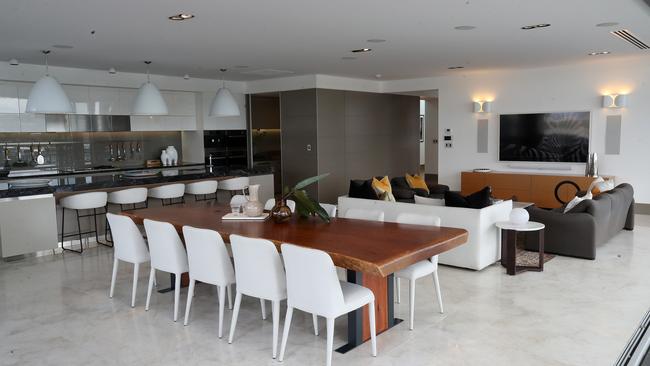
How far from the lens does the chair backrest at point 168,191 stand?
24.4 ft

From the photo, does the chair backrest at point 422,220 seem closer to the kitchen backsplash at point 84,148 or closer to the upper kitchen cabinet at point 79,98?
the upper kitchen cabinet at point 79,98

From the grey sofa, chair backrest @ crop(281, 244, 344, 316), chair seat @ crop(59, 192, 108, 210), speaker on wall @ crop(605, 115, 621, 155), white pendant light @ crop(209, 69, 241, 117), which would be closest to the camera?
chair backrest @ crop(281, 244, 344, 316)

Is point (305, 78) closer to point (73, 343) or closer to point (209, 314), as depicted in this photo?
point (209, 314)

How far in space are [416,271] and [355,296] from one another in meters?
0.77

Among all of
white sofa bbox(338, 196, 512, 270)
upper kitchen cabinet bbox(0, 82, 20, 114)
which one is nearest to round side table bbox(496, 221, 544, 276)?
white sofa bbox(338, 196, 512, 270)

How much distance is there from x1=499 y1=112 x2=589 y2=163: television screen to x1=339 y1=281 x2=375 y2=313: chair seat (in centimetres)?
707

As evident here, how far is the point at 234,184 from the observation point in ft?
27.4

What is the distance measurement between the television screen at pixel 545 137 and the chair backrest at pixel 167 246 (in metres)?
7.37

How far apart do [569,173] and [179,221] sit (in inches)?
288

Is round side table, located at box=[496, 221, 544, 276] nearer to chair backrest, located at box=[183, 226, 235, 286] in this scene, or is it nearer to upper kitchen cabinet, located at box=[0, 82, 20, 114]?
chair backrest, located at box=[183, 226, 235, 286]

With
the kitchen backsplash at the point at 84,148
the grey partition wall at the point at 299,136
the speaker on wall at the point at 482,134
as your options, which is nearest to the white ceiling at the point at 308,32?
the grey partition wall at the point at 299,136

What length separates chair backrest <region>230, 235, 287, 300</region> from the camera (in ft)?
11.6

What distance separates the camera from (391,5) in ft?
15.0

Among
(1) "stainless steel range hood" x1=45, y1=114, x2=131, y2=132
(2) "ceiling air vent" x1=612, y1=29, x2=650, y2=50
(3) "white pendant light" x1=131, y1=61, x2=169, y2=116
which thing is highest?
(2) "ceiling air vent" x1=612, y1=29, x2=650, y2=50
